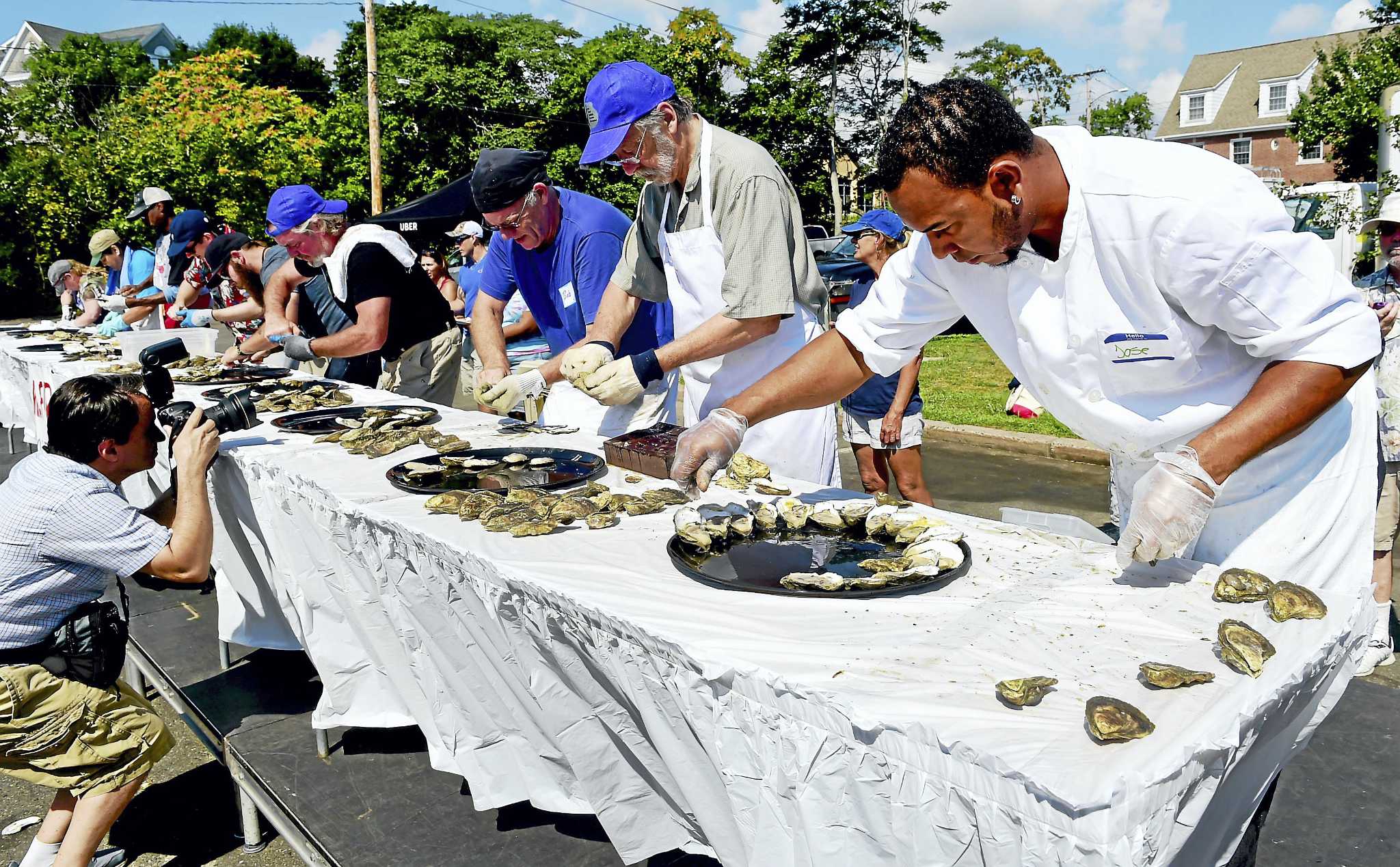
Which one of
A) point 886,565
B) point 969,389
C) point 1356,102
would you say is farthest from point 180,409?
point 1356,102

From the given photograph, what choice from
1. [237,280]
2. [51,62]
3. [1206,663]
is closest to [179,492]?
[1206,663]

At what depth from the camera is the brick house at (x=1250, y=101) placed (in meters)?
36.8

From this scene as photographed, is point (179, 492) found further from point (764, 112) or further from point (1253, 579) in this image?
point (764, 112)

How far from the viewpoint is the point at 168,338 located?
4840 millimetres

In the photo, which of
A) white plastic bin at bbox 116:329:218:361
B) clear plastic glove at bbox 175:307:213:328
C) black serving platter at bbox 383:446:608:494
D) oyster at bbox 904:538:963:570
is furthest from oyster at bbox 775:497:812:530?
clear plastic glove at bbox 175:307:213:328

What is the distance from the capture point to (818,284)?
2.66 meters

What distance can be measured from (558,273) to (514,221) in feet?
0.85

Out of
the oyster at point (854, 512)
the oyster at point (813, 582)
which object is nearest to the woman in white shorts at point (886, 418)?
the oyster at point (854, 512)

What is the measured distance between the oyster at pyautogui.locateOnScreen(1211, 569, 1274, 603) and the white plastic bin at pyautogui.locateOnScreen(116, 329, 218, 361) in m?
4.79

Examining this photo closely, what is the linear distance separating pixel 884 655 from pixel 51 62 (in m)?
30.4

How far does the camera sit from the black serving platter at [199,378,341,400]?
12.2ft

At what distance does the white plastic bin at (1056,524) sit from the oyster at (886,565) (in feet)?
0.92

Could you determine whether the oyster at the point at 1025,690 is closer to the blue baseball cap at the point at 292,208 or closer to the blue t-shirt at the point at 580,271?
the blue t-shirt at the point at 580,271

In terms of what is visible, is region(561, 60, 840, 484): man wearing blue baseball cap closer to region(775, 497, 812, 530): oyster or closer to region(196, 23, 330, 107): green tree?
region(775, 497, 812, 530): oyster
